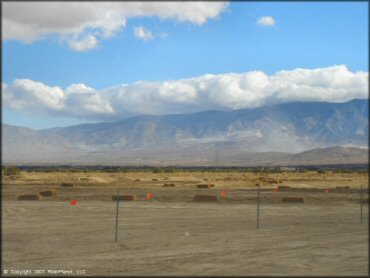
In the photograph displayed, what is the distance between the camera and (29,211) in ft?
97.8

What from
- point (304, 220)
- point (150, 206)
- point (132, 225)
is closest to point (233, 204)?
point (150, 206)

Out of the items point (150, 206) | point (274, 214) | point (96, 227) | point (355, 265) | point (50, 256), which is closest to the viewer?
point (355, 265)

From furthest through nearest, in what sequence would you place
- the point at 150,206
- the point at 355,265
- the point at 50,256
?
the point at 150,206, the point at 50,256, the point at 355,265

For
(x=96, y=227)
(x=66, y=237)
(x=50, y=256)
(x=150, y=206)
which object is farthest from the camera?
(x=150, y=206)

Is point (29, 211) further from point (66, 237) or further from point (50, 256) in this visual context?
point (50, 256)

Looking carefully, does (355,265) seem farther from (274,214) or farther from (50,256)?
(274,214)

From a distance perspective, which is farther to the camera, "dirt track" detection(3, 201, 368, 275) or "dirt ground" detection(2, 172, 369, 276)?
"dirt track" detection(3, 201, 368, 275)

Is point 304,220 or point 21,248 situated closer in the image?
point 21,248

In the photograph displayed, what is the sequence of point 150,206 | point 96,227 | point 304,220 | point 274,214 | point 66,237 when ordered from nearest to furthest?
point 66,237 → point 96,227 → point 304,220 → point 274,214 → point 150,206

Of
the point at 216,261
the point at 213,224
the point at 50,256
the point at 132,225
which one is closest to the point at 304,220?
the point at 213,224

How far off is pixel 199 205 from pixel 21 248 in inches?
728

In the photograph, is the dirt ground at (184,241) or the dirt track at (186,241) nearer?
the dirt ground at (184,241)

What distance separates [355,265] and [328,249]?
114 inches

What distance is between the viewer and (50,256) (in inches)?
632
